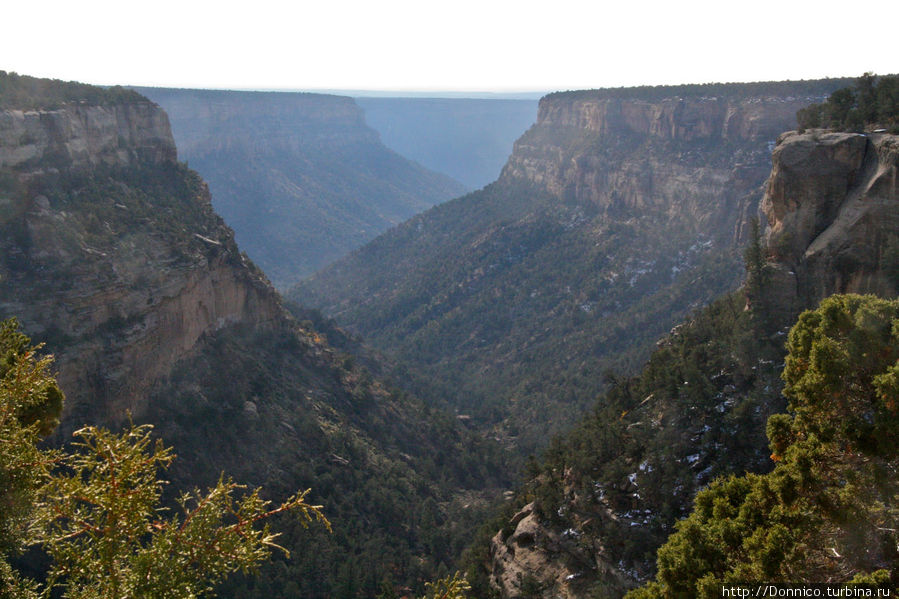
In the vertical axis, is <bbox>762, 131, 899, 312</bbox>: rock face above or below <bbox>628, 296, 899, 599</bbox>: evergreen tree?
above

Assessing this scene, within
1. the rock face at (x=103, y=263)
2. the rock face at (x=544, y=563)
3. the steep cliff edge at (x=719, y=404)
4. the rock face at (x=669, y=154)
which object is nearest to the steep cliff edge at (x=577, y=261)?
the rock face at (x=669, y=154)

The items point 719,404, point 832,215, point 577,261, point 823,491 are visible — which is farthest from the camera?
point 577,261

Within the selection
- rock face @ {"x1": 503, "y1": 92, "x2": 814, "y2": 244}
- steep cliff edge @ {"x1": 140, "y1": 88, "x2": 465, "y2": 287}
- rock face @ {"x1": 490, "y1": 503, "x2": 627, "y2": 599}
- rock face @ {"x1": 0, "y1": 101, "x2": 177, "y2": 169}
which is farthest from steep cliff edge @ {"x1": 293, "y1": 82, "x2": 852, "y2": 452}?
steep cliff edge @ {"x1": 140, "y1": 88, "x2": 465, "y2": 287}

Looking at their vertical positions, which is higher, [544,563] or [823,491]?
[823,491]

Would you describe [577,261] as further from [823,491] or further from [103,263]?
[823,491]

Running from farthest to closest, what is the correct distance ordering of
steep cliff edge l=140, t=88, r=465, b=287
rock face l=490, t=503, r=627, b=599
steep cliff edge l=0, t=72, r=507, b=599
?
steep cliff edge l=140, t=88, r=465, b=287 < steep cliff edge l=0, t=72, r=507, b=599 < rock face l=490, t=503, r=627, b=599

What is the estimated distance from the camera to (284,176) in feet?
499

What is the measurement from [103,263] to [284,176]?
127m

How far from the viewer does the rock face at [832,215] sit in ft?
68.1

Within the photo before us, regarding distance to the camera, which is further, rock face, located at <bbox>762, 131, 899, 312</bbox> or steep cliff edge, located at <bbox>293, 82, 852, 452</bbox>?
steep cliff edge, located at <bbox>293, 82, 852, 452</bbox>

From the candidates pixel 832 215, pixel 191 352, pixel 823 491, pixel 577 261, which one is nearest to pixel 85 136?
pixel 191 352

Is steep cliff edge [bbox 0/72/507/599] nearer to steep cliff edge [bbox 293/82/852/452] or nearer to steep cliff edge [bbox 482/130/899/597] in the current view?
steep cliff edge [bbox 482/130/899/597]

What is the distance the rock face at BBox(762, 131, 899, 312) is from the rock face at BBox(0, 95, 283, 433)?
1022 inches

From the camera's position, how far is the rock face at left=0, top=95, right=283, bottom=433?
2812 cm
